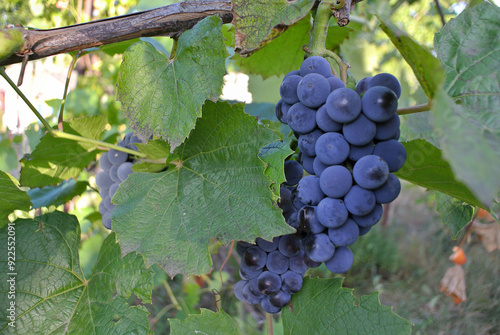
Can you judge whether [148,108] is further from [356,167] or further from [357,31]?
[357,31]

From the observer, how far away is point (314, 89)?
2.11 feet

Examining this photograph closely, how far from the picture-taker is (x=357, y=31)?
1373 millimetres

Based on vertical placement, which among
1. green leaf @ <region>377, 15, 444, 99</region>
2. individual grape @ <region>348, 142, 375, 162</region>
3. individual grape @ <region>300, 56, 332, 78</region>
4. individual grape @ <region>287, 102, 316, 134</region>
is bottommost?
individual grape @ <region>348, 142, 375, 162</region>

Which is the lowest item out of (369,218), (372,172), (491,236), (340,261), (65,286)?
(491,236)

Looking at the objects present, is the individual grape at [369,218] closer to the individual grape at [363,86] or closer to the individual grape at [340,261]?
the individual grape at [340,261]

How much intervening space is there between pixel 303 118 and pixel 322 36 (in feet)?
0.69

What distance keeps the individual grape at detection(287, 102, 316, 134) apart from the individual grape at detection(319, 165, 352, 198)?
0.09m

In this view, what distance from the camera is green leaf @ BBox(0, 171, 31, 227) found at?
2.85 feet

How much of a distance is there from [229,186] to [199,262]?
0.54ft

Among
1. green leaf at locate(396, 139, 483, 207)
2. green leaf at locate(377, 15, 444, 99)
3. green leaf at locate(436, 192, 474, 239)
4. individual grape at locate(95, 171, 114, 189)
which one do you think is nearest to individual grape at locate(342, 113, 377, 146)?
green leaf at locate(377, 15, 444, 99)

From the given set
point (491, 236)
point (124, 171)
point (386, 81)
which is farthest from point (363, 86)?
point (491, 236)

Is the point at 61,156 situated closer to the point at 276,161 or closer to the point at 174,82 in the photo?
the point at 174,82

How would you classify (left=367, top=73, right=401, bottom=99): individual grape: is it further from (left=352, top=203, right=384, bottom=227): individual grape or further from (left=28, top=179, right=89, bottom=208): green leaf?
(left=28, top=179, right=89, bottom=208): green leaf

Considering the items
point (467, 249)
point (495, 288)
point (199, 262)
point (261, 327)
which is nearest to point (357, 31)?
point (199, 262)
